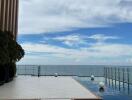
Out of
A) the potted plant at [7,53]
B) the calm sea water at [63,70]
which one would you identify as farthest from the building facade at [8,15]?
the potted plant at [7,53]

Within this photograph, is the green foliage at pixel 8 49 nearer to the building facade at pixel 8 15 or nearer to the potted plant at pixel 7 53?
the potted plant at pixel 7 53

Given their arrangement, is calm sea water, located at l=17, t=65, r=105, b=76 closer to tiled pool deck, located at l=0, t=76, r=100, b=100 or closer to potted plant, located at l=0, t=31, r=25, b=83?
potted plant, located at l=0, t=31, r=25, b=83

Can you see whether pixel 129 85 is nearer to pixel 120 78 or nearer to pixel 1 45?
pixel 120 78

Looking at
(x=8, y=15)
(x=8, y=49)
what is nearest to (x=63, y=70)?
(x=8, y=15)

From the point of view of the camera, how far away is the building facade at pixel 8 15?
75.7 feet

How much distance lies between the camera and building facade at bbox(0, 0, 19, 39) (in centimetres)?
2308

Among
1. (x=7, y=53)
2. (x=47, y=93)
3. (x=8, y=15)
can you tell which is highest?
(x=8, y=15)

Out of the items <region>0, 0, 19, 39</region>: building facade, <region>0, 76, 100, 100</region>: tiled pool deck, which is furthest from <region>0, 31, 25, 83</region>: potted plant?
<region>0, 0, 19, 39</region>: building facade

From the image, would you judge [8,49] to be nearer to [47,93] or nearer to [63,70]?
[47,93]

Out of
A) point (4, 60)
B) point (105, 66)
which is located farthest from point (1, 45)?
point (105, 66)

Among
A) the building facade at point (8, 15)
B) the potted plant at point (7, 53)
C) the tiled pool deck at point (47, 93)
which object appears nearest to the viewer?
the tiled pool deck at point (47, 93)

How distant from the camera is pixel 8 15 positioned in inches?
1005

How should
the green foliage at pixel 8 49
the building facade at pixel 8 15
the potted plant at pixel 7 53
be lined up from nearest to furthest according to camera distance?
the green foliage at pixel 8 49
the potted plant at pixel 7 53
the building facade at pixel 8 15

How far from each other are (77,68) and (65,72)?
1.11m
